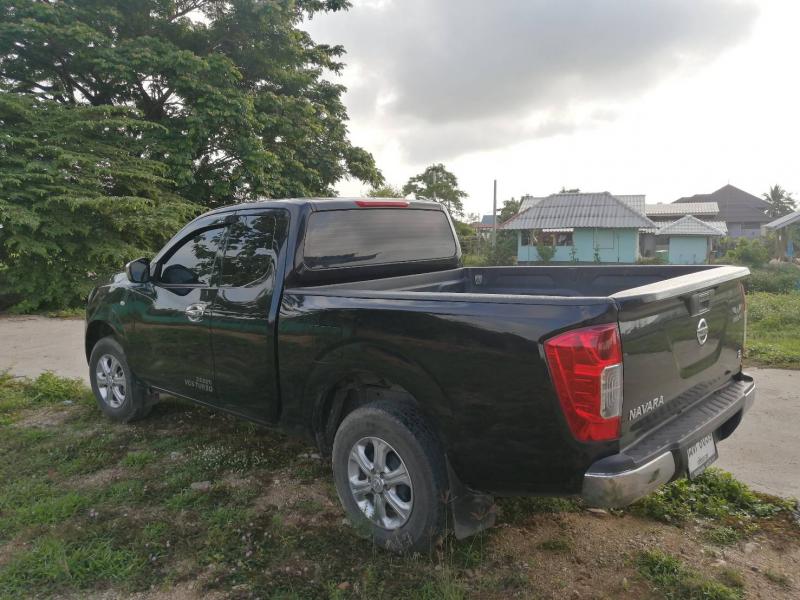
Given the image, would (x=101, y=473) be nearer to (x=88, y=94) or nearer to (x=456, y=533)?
(x=456, y=533)

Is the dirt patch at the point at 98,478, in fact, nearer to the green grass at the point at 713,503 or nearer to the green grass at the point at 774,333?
the green grass at the point at 713,503

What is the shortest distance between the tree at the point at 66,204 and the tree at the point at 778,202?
78.8m

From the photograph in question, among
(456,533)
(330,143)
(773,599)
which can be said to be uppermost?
(330,143)

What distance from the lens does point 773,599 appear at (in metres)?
2.51

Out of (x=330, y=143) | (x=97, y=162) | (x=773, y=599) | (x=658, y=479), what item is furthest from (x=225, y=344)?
(x=330, y=143)

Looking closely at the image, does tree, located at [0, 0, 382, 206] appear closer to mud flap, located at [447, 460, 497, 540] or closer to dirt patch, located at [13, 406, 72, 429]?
dirt patch, located at [13, 406, 72, 429]

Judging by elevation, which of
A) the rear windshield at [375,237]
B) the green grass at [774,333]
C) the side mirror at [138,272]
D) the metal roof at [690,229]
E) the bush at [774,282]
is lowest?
the green grass at [774,333]

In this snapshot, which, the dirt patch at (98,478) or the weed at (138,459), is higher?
the weed at (138,459)

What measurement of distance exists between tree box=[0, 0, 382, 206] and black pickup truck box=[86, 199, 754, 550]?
42.5 ft

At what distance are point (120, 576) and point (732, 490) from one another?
347 cm

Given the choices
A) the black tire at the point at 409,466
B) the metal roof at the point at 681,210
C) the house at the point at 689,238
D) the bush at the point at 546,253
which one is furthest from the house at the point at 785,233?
the black tire at the point at 409,466

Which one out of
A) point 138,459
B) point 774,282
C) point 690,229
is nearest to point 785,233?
point 690,229

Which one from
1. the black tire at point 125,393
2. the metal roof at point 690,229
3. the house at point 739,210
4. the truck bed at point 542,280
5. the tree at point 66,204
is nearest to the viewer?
the truck bed at point 542,280

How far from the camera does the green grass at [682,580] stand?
2.51 meters
